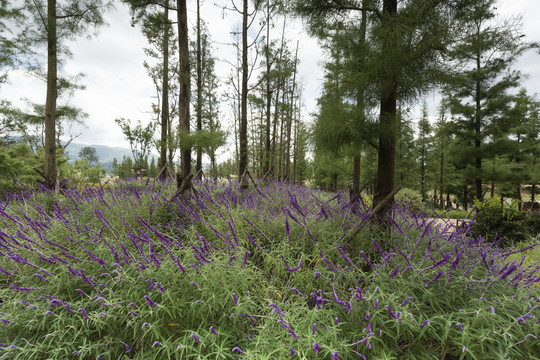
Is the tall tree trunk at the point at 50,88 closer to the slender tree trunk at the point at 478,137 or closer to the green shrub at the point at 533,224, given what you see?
the green shrub at the point at 533,224

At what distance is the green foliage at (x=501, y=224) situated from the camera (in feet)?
19.4

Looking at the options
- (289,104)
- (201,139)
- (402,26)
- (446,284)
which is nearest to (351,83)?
(402,26)

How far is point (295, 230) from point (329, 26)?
3011 millimetres

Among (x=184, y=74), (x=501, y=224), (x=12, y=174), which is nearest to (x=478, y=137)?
(x=501, y=224)

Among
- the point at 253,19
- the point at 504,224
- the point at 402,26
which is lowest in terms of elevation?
the point at 504,224

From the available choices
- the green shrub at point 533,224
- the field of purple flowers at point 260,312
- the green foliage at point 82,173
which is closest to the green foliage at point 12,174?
the green foliage at point 82,173

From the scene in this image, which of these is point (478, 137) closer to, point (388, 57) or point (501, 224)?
point (501, 224)

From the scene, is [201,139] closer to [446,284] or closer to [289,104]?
[446,284]

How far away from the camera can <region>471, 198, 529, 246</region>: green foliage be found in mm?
5902

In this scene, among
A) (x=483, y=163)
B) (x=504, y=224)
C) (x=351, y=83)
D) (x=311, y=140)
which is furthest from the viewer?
(x=483, y=163)

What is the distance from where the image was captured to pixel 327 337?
4.55 feet

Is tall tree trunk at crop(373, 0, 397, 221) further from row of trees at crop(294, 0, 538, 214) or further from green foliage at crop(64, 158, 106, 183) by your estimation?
green foliage at crop(64, 158, 106, 183)

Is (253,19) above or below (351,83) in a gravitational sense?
above

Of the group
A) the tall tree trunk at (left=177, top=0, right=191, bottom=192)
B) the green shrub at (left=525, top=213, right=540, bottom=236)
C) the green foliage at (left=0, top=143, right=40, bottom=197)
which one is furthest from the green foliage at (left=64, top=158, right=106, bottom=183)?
the green shrub at (left=525, top=213, right=540, bottom=236)
